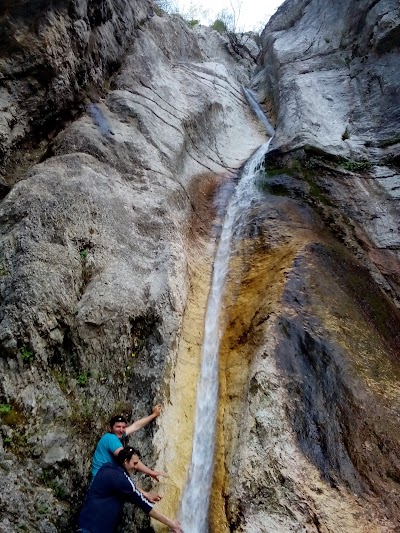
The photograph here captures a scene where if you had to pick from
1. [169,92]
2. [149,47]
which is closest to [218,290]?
[169,92]

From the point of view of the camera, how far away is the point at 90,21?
505 inches

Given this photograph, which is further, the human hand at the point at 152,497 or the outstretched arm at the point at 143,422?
the outstretched arm at the point at 143,422

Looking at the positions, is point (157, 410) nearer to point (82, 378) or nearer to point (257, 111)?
point (82, 378)

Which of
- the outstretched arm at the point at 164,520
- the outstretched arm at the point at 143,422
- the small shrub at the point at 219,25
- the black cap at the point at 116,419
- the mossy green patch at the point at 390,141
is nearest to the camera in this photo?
the outstretched arm at the point at 164,520

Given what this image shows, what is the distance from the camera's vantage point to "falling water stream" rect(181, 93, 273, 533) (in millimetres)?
6246

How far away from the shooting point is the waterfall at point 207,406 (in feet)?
20.5

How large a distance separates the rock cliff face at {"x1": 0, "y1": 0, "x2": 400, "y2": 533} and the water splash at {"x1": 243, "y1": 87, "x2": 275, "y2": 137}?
3750 mm

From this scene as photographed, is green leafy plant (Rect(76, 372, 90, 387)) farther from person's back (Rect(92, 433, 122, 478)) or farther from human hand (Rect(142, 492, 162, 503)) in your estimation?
human hand (Rect(142, 492, 162, 503))

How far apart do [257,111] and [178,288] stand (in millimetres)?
15251

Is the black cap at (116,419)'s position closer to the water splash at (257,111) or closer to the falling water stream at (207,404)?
the falling water stream at (207,404)

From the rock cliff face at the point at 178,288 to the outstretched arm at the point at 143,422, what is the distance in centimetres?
18

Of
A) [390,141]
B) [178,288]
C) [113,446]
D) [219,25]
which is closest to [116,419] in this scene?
[113,446]

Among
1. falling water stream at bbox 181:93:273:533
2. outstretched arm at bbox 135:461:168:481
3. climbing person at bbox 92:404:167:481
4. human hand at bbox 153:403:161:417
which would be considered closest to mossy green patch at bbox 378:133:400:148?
falling water stream at bbox 181:93:273:533

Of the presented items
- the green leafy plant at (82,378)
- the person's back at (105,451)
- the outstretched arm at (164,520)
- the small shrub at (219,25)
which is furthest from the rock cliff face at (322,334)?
the small shrub at (219,25)
